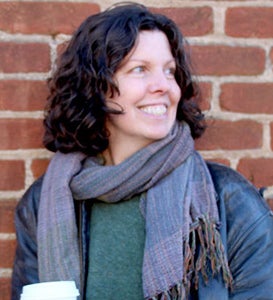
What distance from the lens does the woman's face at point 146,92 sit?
184 cm

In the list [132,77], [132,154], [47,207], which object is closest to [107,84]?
[132,77]

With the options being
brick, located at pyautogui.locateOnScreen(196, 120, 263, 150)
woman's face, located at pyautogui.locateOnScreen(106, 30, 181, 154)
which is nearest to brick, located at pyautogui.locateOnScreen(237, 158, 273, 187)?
brick, located at pyautogui.locateOnScreen(196, 120, 263, 150)

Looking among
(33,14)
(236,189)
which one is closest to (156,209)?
(236,189)

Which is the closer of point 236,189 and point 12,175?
point 236,189

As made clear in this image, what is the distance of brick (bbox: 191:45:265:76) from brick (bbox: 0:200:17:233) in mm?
639

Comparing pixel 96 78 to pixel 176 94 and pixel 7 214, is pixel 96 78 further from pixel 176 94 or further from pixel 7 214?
pixel 7 214

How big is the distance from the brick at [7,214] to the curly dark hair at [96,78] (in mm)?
191

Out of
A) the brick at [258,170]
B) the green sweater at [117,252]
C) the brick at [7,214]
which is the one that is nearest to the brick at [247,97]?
the brick at [258,170]

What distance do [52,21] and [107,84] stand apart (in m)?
0.27

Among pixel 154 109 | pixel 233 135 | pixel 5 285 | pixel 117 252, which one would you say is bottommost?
pixel 5 285

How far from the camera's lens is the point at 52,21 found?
78.4 inches

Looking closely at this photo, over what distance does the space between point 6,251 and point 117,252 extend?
1.17ft

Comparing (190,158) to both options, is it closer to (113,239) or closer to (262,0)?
(113,239)

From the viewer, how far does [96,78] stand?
1.89 m
